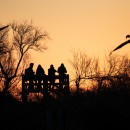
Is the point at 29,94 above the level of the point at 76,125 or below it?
above

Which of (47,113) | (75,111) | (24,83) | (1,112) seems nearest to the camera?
(75,111)

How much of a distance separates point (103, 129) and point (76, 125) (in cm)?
106

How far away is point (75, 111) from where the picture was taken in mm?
14539

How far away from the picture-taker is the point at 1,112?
67.4ft

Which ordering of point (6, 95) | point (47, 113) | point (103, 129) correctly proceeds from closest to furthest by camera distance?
1. point (103, 129)
2. point (47, 113)
3. point (6, 95)

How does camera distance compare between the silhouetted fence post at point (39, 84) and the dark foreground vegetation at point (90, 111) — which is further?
the silhouetted fence post at point (39, 84)

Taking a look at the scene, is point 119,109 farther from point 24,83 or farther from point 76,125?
point 24,83

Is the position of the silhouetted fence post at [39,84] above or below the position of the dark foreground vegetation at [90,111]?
above

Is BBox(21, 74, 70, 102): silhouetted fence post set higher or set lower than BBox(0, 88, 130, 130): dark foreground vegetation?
higher

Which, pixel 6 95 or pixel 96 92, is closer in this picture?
pixel 96 92

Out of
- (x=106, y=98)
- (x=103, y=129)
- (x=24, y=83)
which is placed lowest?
(x=103, y=129)

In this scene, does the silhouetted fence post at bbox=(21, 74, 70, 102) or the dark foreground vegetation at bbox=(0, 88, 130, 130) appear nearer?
the dark foreground vegetation at bbox=(0, 88, 130, 130)

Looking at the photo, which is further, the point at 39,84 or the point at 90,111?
the point at 39,84

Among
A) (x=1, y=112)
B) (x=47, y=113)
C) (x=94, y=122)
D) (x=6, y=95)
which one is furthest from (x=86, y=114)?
(x=6, y=95)
